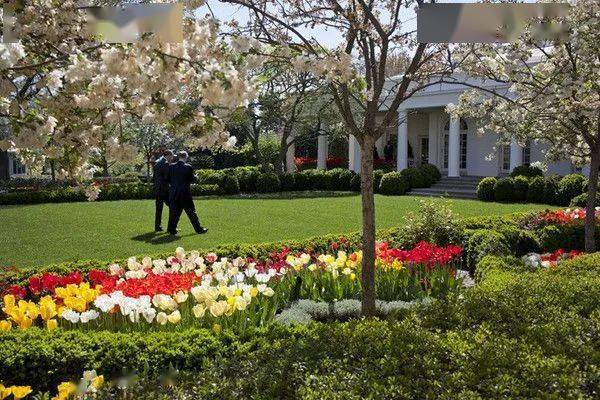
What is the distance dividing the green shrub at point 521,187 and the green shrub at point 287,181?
9.72m

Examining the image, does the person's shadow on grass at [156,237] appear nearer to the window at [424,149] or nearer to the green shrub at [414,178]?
the green shrub at [414,178]

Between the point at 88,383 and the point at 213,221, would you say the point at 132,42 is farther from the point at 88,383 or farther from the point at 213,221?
the point at 213,221

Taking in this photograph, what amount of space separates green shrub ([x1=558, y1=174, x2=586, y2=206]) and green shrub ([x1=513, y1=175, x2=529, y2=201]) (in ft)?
3.60

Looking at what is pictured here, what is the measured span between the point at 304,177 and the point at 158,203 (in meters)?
14.2

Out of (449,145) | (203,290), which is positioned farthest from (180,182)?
(449,145)

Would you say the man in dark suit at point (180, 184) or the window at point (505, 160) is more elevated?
the window at point (505, 160)

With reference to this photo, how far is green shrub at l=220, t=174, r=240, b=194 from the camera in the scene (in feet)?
78.7

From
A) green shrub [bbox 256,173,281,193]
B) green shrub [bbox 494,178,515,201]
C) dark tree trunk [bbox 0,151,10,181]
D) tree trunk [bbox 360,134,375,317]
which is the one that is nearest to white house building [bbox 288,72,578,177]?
green shrub [bbox 494,178,515,201]

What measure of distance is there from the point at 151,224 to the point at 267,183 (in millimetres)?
11251

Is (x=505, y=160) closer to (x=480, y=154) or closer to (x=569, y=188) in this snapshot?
(x=480, y=154)

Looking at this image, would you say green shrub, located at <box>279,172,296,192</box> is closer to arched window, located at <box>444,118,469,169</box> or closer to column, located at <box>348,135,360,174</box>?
column, located at <box>348,135,360,174</box>

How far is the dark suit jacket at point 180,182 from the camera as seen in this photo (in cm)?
1124

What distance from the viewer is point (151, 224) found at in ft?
44.5

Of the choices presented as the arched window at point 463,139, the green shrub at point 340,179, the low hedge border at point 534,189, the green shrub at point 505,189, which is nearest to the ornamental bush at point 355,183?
the green shrub at point 340,179
